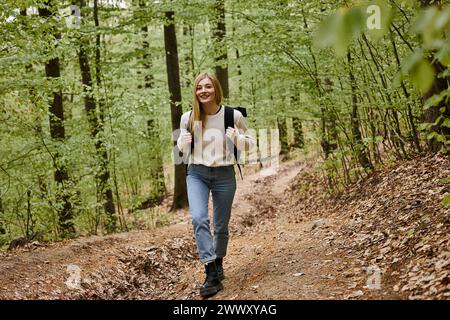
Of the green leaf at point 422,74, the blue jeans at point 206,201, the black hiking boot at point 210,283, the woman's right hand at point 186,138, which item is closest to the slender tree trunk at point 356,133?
the blue jeans at point 206,201

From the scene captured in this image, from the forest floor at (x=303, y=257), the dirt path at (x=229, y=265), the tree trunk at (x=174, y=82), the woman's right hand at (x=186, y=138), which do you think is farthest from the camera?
the tree trunk at (x=174, y=82)

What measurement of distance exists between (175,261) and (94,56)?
5820mm

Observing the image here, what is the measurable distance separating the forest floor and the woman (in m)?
0.59

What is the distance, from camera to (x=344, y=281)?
460 cm

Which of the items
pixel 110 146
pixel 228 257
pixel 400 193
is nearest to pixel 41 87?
pixel 110 146

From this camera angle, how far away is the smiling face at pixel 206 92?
5172 millimetres

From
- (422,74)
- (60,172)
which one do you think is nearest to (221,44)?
(60,172)

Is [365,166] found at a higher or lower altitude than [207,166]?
lower

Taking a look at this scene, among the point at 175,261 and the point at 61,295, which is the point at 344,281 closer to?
the point at 61,295

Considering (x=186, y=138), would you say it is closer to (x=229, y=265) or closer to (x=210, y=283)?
(x=210, y=283)

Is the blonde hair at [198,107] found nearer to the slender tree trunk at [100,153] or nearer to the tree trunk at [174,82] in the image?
the slender tree trunk at [100,153]

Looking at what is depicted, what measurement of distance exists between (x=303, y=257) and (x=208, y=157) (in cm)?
207

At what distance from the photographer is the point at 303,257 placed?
5.99m
